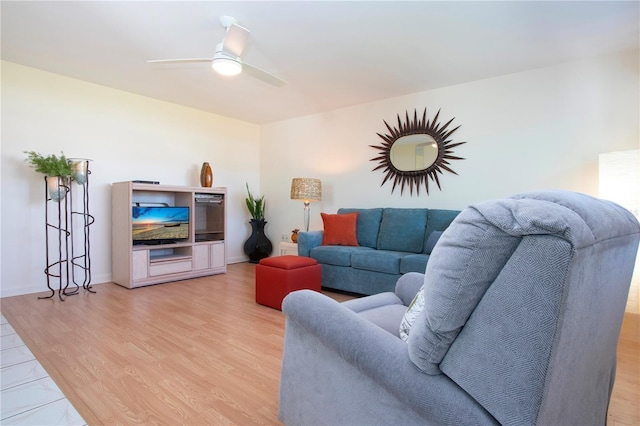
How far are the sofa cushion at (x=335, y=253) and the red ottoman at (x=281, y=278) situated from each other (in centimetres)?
47

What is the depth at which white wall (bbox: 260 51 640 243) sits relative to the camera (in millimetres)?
3139

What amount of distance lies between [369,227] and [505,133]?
1.82 metres

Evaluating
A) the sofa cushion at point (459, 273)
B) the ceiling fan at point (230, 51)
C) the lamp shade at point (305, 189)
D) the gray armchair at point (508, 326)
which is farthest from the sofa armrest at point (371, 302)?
the lamp shade at point (305, 189)

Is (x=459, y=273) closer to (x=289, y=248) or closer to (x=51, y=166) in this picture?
(x=51, y=166)

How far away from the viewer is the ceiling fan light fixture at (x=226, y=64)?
265 centimetres

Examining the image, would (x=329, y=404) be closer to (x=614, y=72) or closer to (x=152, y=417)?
(x=152, y=417)

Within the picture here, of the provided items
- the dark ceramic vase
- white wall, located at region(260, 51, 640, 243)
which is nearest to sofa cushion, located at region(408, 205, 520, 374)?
white wall, located at region(260, 51, 640, 243)

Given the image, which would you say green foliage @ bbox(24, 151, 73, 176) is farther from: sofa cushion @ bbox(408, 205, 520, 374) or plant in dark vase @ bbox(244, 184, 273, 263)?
sofa cushion @ bbox(408, 205, 520, 374)

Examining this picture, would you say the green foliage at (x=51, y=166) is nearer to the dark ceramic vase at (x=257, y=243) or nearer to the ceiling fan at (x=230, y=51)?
the ceiling fan at (x=230, y=51)

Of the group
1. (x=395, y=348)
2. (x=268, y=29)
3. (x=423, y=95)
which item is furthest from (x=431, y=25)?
(x=395, y=348)

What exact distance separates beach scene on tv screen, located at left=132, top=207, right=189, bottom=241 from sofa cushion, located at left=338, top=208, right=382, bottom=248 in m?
2.29

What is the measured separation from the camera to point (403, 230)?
393 centimetres

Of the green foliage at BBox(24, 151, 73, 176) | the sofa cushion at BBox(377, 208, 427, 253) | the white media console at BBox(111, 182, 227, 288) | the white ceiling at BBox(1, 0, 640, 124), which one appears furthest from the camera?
the white media console at BBox(111, 182, 227, 288)

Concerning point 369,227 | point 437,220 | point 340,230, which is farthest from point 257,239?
point 437,220
